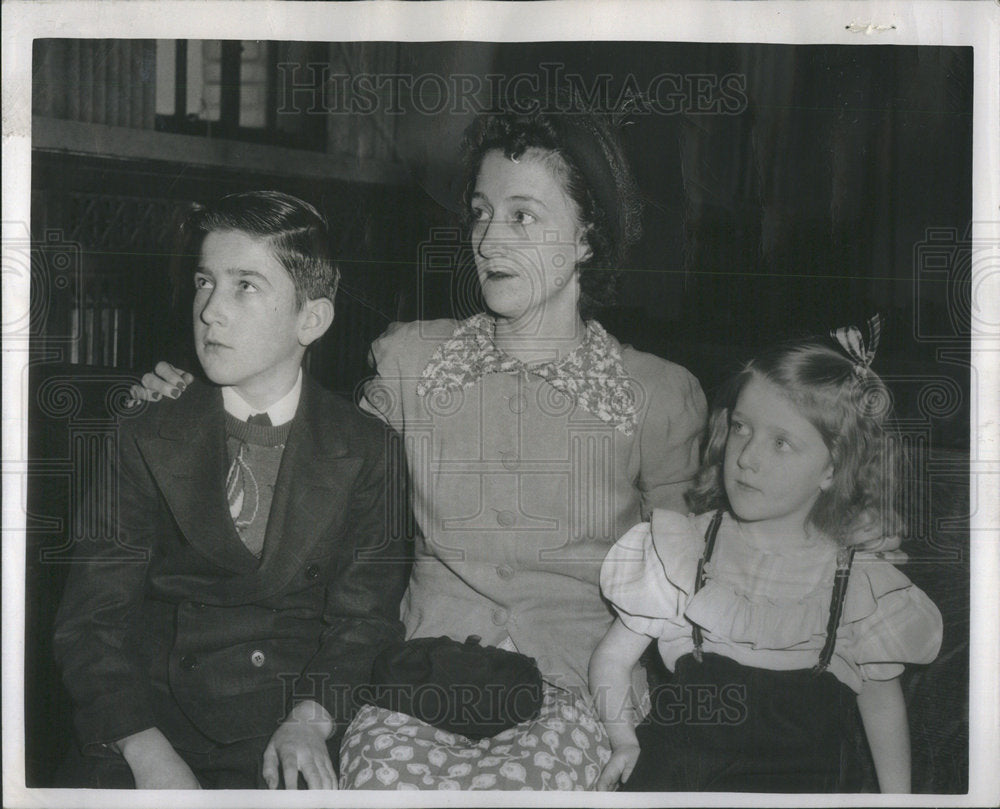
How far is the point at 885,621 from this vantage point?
1.33m

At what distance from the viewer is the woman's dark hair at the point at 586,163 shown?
130 centimetres

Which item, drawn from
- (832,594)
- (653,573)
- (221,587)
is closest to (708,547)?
(653,573)

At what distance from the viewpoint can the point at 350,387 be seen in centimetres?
133

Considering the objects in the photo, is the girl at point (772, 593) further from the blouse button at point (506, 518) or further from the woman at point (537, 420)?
the blouse button at point (506, 518)

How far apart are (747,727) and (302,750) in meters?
0.63

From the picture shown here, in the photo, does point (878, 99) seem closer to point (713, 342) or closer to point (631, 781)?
point (713, 342)

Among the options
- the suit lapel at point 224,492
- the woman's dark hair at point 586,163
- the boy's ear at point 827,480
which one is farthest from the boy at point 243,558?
the boy's ear at point 827,480

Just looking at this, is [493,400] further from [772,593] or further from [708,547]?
[772,593]

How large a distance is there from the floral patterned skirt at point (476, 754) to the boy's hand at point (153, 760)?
0.77ft

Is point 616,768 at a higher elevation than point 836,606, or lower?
lower

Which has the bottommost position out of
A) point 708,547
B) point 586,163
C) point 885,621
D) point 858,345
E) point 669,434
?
point 885,621

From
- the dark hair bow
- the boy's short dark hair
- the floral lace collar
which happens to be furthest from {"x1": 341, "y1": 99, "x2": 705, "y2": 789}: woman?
the dark hair bow

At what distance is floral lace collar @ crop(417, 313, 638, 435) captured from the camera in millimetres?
1318

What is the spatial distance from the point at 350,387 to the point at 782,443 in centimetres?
61
